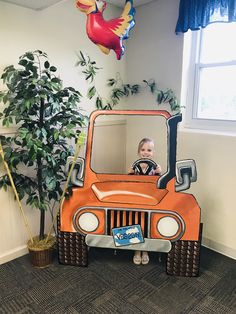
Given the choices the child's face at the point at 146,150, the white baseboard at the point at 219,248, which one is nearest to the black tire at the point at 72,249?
the child's face at the point at 146,150

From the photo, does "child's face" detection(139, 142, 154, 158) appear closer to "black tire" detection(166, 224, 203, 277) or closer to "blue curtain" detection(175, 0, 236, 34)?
"black tire" detection(166, 224, 203, 277)

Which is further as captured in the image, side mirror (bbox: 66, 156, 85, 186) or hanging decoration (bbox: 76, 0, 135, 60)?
side mirror (bbox: 66, 156, 85, 186)

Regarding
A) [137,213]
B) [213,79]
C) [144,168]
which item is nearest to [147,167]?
[144,168]

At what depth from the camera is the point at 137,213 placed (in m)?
1.88

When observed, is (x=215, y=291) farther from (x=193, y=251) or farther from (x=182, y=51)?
(x=182, y=51)

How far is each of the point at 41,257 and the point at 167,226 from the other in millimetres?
1004

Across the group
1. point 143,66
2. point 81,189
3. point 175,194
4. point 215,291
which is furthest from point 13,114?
point 215,291

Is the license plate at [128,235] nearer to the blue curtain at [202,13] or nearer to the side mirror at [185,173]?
the side mirror at [185,173]

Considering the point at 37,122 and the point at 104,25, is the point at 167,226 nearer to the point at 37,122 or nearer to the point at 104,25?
the point at 37,122

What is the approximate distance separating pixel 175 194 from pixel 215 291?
28.1 inches

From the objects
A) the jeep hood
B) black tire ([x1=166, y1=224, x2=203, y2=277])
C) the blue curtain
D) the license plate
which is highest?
the blue curtain

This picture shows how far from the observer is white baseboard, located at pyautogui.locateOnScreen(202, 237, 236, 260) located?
2201 mm

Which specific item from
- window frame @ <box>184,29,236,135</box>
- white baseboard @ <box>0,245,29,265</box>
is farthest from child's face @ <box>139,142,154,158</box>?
white baseboard @ <box>0,245,29,265</box>

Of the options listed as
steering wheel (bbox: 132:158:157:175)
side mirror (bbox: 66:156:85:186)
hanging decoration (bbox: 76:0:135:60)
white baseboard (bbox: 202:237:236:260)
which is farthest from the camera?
A: white baseboard (bbox: 202:237:236:260)
